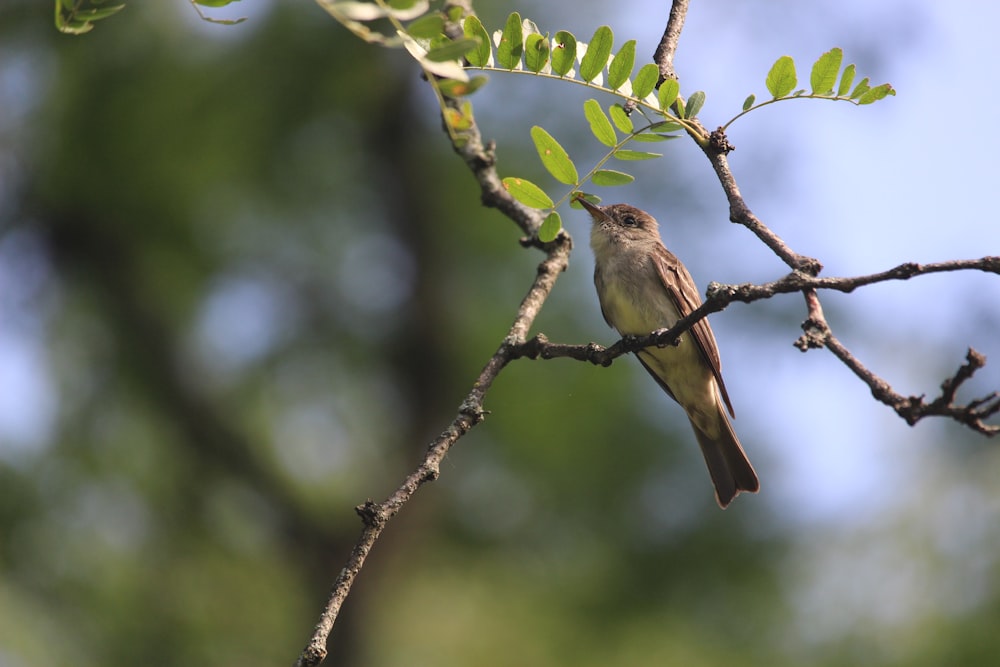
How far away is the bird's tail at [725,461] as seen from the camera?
→ 490 cm

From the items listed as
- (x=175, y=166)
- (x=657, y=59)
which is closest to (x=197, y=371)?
(x=175, y=166)

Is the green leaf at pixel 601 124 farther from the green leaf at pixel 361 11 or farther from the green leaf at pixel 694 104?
the green leaf at pixel 361 11

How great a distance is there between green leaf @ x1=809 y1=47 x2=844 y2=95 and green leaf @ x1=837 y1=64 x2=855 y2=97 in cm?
2

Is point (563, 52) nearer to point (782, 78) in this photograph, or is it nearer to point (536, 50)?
point (536, 50)

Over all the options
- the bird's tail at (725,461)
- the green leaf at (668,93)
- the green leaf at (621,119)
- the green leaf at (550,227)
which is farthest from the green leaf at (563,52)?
the bird's tail at (725,461)

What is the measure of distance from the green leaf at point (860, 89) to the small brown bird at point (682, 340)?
224cm

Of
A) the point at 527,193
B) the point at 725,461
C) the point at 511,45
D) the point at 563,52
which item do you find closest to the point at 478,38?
the point at 511,45

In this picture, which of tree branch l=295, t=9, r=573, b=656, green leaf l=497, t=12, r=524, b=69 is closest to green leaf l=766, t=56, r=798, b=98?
green leaf l=497, t=12, r=524, b=69

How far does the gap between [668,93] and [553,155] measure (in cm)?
41

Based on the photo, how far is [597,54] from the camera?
2.87 m

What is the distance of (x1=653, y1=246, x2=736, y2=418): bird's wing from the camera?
474cm

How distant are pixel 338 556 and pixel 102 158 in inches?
196

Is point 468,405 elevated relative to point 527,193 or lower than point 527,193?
lower

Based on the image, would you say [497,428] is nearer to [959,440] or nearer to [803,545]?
[803,545]
